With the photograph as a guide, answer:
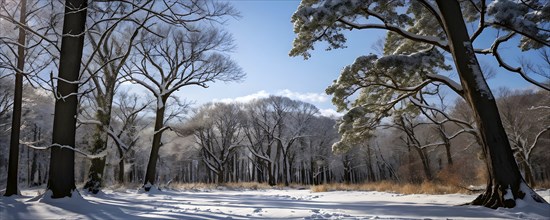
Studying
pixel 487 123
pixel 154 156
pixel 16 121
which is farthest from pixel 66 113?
pixel 154 156

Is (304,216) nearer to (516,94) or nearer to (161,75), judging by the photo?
(161,75)

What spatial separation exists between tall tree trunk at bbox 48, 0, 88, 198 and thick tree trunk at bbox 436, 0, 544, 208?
319 inches

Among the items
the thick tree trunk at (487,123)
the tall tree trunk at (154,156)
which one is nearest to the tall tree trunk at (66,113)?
the thick tree trunk at (487,123)

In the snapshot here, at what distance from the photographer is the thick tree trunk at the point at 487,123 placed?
6.54 meters

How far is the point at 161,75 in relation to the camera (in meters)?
17.9

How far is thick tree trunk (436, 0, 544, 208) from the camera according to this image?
6.54 metres

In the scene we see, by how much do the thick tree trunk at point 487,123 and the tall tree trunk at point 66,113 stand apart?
26.6ft

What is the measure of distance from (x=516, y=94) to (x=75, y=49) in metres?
38.2

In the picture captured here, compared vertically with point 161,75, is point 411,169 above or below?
below

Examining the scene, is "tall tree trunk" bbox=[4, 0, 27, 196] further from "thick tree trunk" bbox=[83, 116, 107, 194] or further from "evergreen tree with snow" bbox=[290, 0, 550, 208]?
"evergreen tree with snow" bbox=[290, 0, 550, 208]

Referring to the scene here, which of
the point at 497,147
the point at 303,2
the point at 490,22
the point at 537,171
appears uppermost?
the point at 303,2

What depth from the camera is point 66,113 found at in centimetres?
673

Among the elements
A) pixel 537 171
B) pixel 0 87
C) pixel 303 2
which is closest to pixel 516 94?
pixel 537 171

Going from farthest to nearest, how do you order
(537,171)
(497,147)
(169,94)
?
(537,171)
(169,94)
(497,147)
